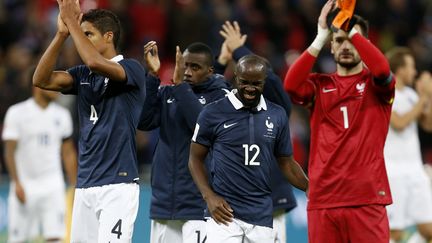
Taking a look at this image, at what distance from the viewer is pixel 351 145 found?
7.59 meters

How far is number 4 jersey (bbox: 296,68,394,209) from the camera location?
757 cm

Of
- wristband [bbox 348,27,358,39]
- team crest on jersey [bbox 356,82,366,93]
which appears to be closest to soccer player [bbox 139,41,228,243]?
team crest on jersey [bbox 356,82,366,93]

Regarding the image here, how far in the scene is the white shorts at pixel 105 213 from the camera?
23.8ft

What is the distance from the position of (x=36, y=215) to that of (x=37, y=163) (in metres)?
0.63

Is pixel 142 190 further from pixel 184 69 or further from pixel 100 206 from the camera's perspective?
pixel 100 206

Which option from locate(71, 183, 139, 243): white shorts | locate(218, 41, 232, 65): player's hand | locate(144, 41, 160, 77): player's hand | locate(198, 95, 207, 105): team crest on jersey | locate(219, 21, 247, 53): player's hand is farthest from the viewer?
locate(218, 41, 232, 65): player's hand

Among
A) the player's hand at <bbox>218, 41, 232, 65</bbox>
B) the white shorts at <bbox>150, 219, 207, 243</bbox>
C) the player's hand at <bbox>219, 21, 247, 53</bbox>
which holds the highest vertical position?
the player's hand at <bbox>219, 21, 247, 53</bbox>

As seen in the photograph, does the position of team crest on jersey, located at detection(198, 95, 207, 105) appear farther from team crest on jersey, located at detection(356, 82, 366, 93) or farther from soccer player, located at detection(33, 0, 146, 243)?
team crest on jersey, located at detection(356, 82, 366, 93)

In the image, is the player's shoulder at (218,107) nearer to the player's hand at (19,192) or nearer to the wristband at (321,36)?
the wristband at (321,36)

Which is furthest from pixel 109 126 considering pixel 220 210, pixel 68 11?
pixel 220 210

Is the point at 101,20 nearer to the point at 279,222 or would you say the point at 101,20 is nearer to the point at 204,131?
the point at 204,131

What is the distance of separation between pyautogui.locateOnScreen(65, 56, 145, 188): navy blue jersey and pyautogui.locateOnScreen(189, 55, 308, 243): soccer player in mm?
518

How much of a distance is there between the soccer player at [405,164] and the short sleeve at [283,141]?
3.51m

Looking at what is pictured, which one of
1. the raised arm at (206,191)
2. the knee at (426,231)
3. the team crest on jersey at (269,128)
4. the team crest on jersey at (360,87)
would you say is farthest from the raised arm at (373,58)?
the knee at (426,231)
